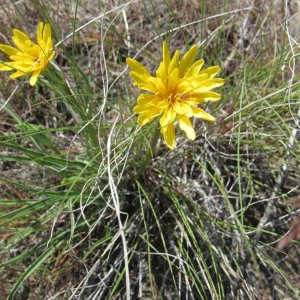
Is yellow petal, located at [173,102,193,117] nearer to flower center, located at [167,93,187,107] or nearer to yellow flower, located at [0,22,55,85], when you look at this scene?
flower center, located at [167,93,187,107]

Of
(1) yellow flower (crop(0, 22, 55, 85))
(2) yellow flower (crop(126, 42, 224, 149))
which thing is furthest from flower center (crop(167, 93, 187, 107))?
(1) yellow flower (crop(0, 22, 55, 85))

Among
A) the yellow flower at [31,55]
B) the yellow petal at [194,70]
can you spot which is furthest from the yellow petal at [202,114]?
the yellow flower at [31,55]

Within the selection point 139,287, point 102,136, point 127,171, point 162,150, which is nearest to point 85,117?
point 102,136

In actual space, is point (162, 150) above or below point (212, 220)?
above

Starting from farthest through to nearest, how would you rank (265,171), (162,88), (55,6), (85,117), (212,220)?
(55,6), (265,171), (212,220), (85,117), (162,88)

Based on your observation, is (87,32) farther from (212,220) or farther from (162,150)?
(212,220)

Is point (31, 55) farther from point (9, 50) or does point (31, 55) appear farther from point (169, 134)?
point (169, 134)

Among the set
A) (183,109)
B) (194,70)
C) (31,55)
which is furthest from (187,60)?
(31,55)

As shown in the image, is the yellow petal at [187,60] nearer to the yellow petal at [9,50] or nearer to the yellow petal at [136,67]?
the yellow petal at [136,67]
